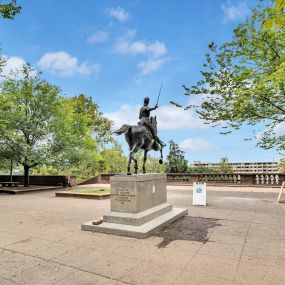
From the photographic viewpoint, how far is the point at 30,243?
6711 mm

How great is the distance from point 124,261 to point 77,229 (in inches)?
126

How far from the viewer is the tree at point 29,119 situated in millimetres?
20562

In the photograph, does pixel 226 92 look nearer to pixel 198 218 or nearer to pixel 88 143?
pixel 198 218

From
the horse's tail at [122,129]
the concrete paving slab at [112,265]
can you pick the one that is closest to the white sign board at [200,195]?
the horse's tail at [122,129]

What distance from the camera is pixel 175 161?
119 feet

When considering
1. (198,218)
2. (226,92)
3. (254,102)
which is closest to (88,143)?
(226,92)

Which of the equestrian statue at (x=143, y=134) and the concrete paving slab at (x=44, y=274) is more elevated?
the equestrian statue at (x=143, y=134)

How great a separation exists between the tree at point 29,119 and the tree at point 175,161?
17.1 meters

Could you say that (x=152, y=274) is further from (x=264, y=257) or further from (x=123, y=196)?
(x=123, y=196)

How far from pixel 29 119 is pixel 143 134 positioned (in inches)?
594

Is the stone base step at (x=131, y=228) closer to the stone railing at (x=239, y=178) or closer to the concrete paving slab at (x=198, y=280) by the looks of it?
the concrete paving slab at (x=198, y=280)

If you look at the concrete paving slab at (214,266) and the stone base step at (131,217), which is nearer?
the concrete paving slab at (214,266)

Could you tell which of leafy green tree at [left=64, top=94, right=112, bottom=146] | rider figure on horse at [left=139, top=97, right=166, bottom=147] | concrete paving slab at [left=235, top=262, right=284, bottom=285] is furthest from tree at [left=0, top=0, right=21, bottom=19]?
leafy green tree at [left=64, top=94, right=112, bottom=146]

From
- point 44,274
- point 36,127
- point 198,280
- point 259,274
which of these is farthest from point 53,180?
point 259,274
